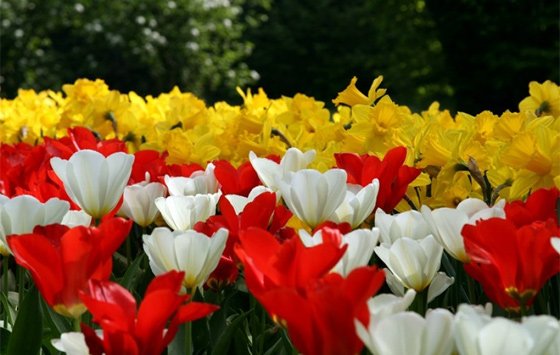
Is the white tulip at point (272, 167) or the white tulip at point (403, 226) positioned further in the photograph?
the white tulip at point (272, 167)

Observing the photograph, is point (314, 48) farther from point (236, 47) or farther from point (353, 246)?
point (353, 246)

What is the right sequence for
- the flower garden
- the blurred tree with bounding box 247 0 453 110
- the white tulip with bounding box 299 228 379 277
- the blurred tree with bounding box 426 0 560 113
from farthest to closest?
the blurred tree with bounding box 247 0 453 110 → the blurred tree with bounding box 426 0 560 113 → the white tulip with bounding box 299 228 379 277 → the flower garden

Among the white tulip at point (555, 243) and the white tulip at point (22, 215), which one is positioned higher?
the white tulip at point (555, 243)

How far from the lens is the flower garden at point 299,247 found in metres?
0.89

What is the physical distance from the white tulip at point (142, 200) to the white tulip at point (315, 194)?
1.09 feet

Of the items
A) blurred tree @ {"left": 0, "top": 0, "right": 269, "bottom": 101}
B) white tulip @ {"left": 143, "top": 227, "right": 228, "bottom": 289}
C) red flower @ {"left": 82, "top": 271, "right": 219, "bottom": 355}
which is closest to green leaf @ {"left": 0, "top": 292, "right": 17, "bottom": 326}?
white tulip @ {"left": 143, "top": 227, "right": 228, "bottom": 289}

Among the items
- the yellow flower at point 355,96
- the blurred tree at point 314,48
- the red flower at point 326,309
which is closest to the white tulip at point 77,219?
the red flower at point 326,309

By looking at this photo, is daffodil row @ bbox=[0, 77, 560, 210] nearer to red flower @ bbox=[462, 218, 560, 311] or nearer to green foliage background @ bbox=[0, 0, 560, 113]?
red flower @ bbox=[462, 218, 560, 311]

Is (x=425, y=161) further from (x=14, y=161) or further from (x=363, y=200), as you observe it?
(x=14, y=161)

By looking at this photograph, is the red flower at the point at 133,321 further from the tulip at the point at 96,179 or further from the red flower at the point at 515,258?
the tulip at the point at 96,179

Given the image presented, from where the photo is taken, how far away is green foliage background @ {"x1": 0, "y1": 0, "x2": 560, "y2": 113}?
1117 cm

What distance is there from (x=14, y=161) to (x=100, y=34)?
12.5 meters

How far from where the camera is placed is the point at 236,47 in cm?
1549

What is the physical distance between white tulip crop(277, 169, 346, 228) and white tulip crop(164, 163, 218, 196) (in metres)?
0.32
